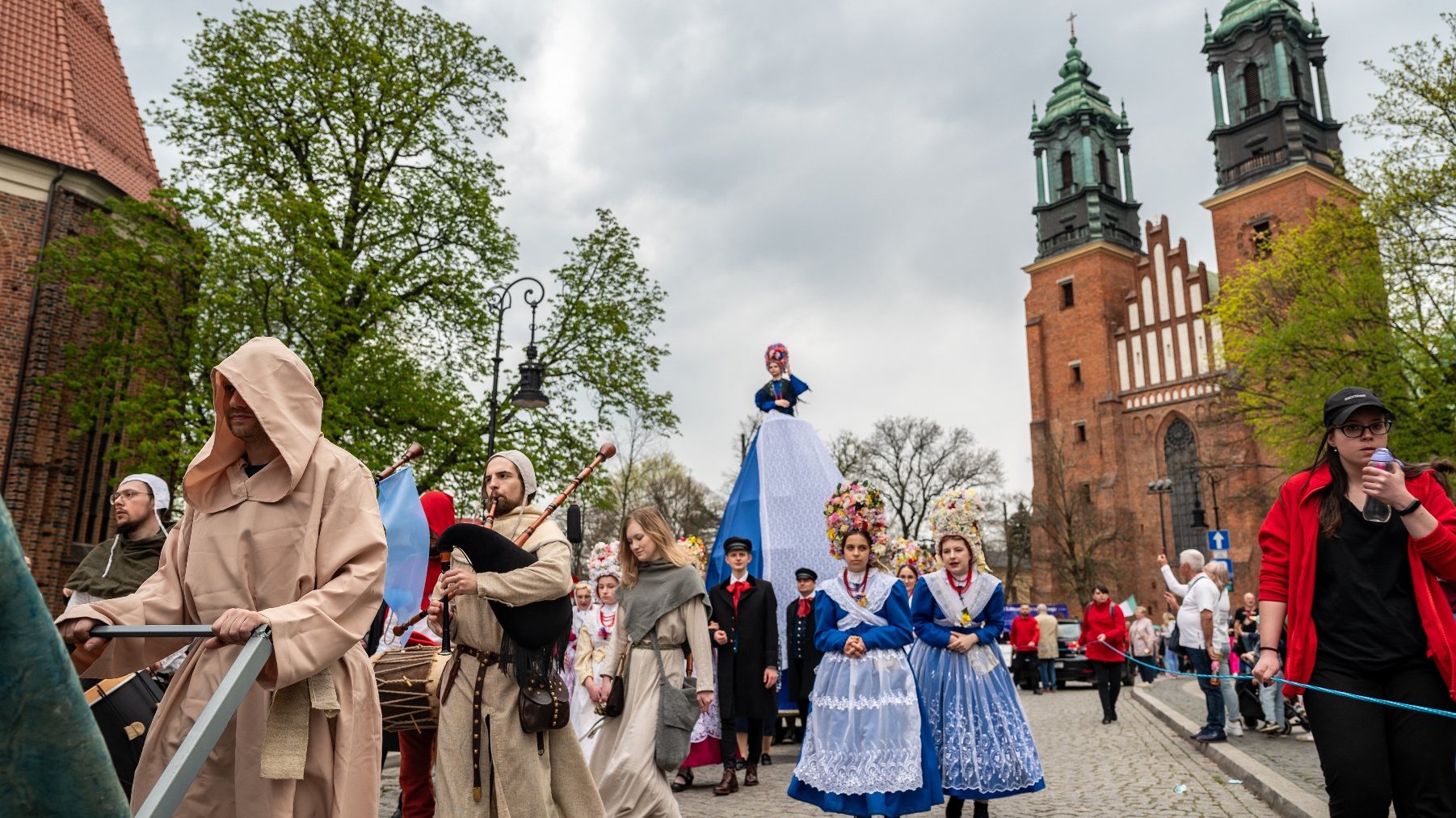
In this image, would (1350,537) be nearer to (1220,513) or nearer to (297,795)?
(297,795)

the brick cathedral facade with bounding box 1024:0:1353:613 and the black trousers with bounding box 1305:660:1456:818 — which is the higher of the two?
the brick cathedral facade with bounding box 1024:0:1353:613

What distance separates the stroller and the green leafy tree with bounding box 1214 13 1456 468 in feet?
36.4

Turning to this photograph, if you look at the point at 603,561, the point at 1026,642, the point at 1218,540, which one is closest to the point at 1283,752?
the point at 603,561

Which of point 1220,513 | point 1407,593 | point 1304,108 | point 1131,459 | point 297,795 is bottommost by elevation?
point 297,795

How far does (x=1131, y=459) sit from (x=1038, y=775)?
156ft

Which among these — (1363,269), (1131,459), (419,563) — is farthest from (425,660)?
(1131,459)

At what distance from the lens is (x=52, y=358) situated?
2184 cm

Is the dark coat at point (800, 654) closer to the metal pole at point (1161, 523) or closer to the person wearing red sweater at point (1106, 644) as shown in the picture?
the person wearing red sweater at point (1106, 644)

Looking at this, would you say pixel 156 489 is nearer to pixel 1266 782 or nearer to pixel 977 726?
pixel 977 726

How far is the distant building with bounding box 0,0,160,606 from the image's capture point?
21.3 meters

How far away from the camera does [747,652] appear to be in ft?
31.1

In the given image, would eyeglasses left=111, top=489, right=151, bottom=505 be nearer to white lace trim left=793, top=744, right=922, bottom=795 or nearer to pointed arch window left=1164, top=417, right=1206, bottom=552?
white lace trim left=793, top=744, right=922, bottom=795

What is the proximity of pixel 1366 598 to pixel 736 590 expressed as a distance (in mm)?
6611

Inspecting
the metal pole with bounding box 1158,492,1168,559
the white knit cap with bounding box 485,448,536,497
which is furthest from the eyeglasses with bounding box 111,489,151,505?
the metal pole with bounding box 1158,492,1168,559
